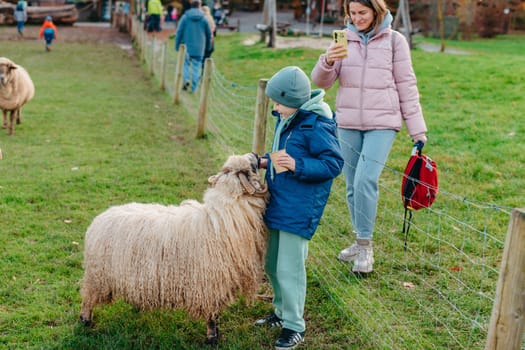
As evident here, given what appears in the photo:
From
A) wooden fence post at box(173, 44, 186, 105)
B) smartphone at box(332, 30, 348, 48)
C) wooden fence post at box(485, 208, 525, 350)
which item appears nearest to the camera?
wooden fence post at box(485, 208, 525, 350)

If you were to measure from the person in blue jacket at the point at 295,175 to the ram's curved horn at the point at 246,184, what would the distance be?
5.3 inches

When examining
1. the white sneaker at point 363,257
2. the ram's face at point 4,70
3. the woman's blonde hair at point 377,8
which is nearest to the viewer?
the woman's blonde hair at point 377,8

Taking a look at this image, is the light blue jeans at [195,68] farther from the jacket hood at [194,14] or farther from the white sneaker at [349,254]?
the white sneaker at [349,254]

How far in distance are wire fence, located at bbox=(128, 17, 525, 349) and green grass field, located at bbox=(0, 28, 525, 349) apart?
40 millimetres

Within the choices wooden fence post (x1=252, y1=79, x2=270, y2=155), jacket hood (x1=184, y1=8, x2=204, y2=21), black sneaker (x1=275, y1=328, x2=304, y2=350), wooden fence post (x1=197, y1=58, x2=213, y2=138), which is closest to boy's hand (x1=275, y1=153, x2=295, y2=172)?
black sneaker (x1=275, y1=328, x2=304, y2=350)

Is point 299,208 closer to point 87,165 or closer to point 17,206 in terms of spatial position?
point 17,206

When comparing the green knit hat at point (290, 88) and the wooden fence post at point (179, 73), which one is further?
the wooden fence post at point (179, 73)

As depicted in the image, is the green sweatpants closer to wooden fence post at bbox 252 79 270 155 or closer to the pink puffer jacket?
the pink puffer jacket

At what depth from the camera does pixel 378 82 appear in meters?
4.29

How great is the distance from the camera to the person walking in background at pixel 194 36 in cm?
1335

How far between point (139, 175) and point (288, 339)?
4.08 m

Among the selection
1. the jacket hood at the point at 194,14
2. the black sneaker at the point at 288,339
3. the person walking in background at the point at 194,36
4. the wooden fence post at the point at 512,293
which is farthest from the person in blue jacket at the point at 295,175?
the jacket hood at the point at 194,14

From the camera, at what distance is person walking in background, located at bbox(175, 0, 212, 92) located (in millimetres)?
13352

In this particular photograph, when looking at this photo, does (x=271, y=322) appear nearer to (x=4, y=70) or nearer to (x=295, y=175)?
(x=295, y=175)
